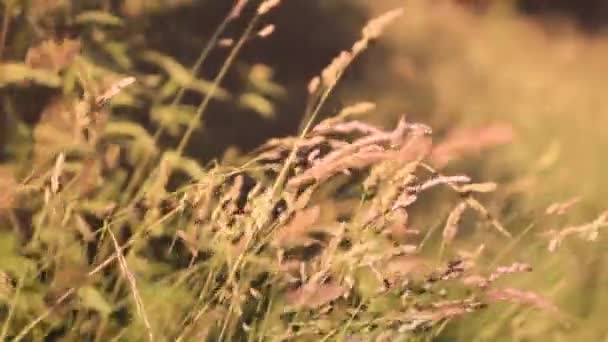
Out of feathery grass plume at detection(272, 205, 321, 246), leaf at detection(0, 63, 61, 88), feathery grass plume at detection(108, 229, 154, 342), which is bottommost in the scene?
feathery grass plume at detection(108, 229, 154, 342)

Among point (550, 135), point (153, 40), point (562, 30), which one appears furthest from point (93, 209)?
point (562, 30)

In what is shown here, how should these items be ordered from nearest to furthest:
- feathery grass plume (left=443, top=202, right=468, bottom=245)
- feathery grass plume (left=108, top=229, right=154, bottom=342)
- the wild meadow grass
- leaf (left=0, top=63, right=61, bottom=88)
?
feathery grass plume (left=108, top=229, right=154, bottom=342) → the wild meadow grass → feathery grass plume (left=443, top=202, right=468, bottom=245) → leaf (left=0, top=63, right=61, bottom=88)

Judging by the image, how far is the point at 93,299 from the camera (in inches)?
68.8

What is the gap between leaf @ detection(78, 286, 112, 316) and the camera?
5.68 ft

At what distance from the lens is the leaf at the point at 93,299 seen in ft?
5.68

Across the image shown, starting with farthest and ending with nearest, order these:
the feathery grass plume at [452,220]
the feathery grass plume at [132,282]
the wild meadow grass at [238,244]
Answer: the feathery grass plume at [452,220] → the wild meadow grass at [238,244] → the feathery grass plume at [132,282]

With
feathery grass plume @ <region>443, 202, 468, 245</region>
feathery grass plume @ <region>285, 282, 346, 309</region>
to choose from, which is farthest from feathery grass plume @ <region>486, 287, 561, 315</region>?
feathery grass plume @ <region>285, 282, 346, 309</region>

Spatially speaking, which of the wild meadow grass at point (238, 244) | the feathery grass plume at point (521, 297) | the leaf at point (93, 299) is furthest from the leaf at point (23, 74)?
the feathery grass plume at point (521, 297)

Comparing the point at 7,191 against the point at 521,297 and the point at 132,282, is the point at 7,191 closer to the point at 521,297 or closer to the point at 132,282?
the point at 132,282

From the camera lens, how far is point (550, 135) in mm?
4379

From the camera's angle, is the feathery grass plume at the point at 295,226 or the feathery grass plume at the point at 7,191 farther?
the feathery grass plume at the point at 7,191

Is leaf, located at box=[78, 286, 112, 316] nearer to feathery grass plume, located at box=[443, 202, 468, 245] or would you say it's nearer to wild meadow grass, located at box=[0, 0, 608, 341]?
wild meadow grass, located at box=[0, 0, 608, 341]

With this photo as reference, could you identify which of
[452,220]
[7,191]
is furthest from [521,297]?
[7,191]

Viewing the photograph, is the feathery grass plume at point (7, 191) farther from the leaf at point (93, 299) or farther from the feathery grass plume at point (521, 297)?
the feathery grass plume at point (521, 297)
